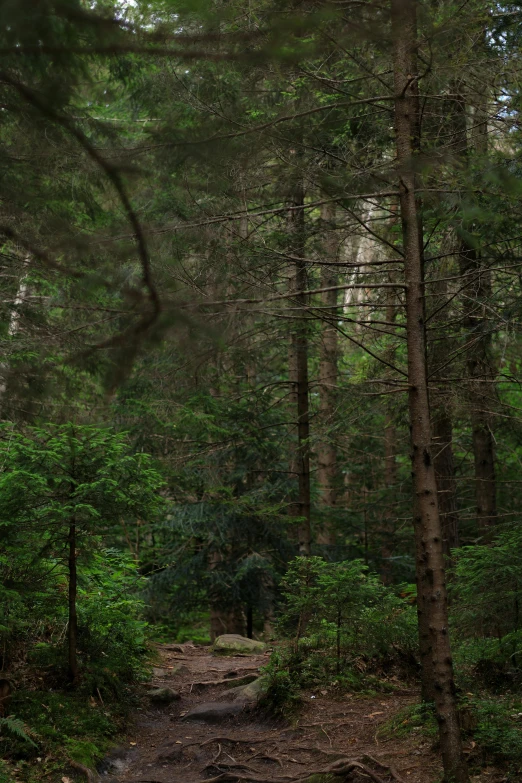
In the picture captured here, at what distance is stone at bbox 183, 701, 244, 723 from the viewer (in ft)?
27.1

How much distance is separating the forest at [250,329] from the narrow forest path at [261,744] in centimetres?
4

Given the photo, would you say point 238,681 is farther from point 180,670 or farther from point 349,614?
point 349,614

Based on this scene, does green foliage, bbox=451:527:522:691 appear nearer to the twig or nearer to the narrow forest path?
the narrow forest path

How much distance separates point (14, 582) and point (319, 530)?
9.12 meters

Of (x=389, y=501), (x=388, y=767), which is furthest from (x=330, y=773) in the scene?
(x=389, y=501)

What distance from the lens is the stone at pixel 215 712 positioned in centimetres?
826

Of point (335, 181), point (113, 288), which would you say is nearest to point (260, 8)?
point (335, 181)

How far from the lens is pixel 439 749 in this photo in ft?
19.9

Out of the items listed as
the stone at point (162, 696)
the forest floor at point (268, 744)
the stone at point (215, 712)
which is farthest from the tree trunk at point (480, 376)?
the stone at point (162, 696)

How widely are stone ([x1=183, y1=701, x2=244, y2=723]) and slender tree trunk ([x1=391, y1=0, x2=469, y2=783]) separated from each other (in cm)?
254

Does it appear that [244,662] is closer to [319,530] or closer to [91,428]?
[319,530]

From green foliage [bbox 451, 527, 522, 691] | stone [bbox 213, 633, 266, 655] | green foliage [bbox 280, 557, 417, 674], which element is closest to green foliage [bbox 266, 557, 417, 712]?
green foliage [bbox 280, 557, 417, 674]

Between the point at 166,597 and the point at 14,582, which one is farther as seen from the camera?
the point at 166,597

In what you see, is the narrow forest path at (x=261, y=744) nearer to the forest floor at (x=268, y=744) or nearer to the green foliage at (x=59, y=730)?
the forest floor at (x=268, y=744)
